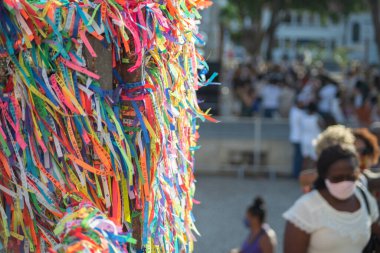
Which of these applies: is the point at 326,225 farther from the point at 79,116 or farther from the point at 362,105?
the point at 362,105

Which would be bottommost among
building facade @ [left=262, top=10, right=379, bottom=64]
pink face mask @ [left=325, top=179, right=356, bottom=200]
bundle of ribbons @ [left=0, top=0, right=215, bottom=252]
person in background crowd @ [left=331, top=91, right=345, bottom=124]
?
person in background crowd @ [left=331, top=91, right=345, bottom=124]

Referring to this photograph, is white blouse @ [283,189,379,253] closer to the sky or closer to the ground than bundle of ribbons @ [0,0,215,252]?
closer to the ground

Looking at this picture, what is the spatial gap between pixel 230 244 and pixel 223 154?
3.94 metres

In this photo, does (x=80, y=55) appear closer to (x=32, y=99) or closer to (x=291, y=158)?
(x=32, y=99)

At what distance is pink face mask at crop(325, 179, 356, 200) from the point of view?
3656 millimetres

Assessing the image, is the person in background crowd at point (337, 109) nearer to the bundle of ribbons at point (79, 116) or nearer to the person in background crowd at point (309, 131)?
the person in background crowd at point (309, 131)

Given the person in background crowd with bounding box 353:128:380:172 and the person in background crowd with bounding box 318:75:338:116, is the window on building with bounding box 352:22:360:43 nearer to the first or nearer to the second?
the person in background crowd with bounding box 318:75:338:116

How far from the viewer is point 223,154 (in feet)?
38.2

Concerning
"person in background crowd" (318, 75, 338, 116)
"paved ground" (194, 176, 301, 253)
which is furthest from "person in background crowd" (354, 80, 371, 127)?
"paved ground" (194, 176, 301, 253)

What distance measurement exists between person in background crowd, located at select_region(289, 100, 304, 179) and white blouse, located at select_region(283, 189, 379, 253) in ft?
22.1

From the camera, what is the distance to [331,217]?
3.66 metres

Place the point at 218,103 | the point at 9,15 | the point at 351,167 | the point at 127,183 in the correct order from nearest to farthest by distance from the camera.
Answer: the point at 9,15 → the point at 127,183 → the point at 351,167 → the point at 218,103

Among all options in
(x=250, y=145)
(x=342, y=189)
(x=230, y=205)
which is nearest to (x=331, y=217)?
(x=342, y=189)

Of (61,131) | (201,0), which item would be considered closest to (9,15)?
(61,131)
